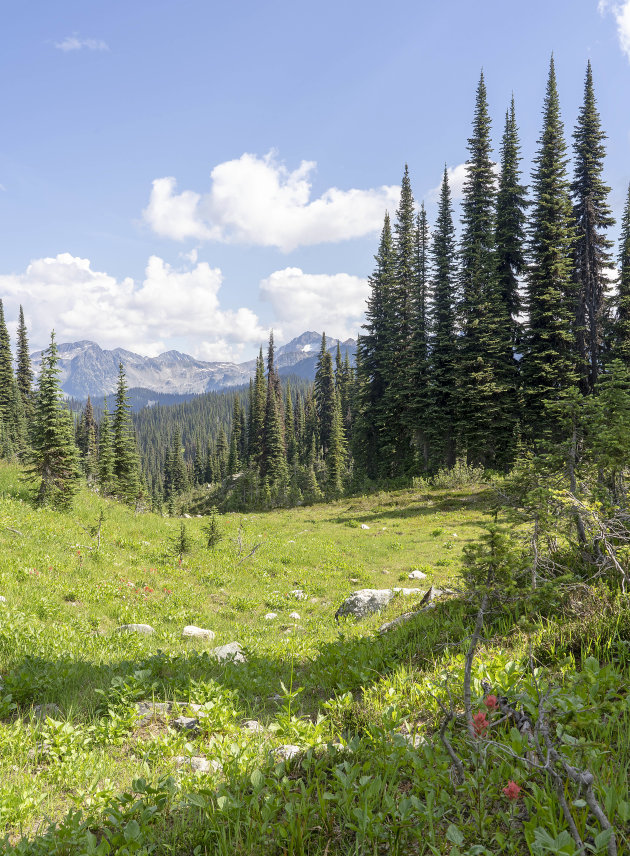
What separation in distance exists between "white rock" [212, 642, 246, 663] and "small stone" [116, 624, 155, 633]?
1.44m

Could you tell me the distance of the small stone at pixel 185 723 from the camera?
12.9 ft

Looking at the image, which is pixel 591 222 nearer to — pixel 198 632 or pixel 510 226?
pixel 510 226

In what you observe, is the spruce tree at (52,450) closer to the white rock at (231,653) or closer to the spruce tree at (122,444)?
the white rock at (231,653)

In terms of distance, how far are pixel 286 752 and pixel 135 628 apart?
14.8 feet

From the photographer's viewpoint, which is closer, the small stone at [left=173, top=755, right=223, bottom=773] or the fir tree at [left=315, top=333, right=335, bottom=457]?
the small stone at [left=173, top=755, right=223, bottom=773]

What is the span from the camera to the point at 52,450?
13219mm

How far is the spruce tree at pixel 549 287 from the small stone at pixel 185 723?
26231 mm

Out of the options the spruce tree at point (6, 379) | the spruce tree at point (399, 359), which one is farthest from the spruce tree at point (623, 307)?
the spruce tree at point (6, 379)

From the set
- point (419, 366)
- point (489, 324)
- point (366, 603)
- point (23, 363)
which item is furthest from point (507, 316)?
A: point (23, 363)

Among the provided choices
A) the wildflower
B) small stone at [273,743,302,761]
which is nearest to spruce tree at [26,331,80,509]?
small stone at [273,743,302,761]

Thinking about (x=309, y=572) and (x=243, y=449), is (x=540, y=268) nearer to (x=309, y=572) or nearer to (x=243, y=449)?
(x=309, y=572)

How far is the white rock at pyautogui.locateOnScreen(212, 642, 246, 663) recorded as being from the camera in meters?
5.82

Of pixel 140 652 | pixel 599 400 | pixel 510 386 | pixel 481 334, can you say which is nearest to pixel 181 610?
pixel 140 652

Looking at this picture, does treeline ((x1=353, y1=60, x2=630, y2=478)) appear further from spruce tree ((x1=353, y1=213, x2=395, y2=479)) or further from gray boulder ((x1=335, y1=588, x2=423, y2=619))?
gray boulder ((x1=335, y1=588, x2=423, y2=619))
